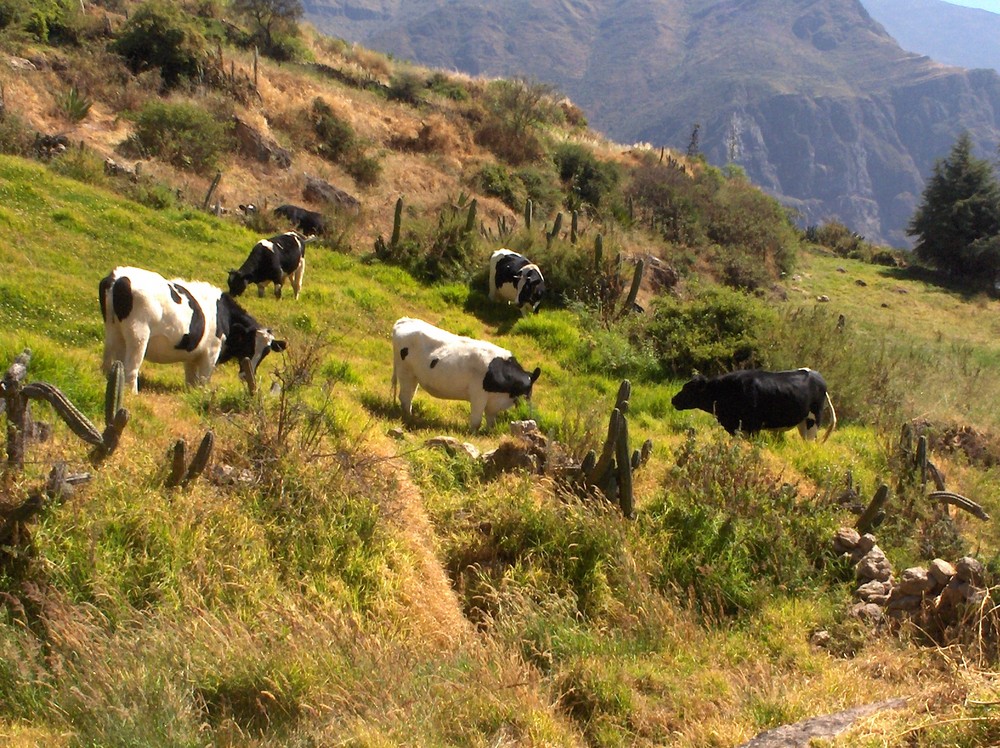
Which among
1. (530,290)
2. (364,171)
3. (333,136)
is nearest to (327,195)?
(364,171)

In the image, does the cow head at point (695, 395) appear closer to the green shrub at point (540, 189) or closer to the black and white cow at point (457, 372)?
the black and white cow at point (457, 372)

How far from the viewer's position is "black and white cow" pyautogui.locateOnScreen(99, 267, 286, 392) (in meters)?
9.05

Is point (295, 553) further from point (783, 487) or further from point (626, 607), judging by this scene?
point (783, 487)

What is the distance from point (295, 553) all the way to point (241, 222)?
15521mm

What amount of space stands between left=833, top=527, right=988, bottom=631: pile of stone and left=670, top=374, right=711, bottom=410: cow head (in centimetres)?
480

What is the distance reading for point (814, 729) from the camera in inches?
182

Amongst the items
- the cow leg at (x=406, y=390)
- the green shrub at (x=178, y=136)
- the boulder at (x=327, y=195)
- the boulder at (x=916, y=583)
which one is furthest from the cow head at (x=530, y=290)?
the boulder at (x=916, y=583)

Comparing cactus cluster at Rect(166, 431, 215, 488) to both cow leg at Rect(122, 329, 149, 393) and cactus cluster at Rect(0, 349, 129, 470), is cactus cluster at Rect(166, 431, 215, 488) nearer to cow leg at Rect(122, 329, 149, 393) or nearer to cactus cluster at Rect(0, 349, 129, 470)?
cactus cluster at Rect(0, 349, 129, 470)

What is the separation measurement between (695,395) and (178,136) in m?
17.3

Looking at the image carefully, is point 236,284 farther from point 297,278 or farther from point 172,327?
point 172,327

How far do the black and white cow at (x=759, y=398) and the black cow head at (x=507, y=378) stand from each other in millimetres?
2688

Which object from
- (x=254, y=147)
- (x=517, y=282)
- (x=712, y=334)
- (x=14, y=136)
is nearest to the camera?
(x=712, y=334)

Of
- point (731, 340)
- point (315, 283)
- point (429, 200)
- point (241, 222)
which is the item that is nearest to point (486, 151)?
point (429, 200)

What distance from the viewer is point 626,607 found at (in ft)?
22.8
